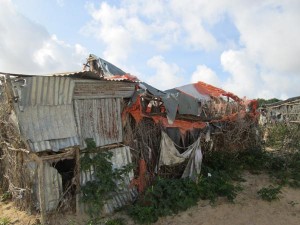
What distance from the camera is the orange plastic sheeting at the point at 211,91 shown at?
524 inches

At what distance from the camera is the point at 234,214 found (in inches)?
343

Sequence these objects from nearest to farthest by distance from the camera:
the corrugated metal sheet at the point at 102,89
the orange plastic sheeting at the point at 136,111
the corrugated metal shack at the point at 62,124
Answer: the corrugated metal shack at the point at 62,124, the corrugated metal sheet at the point at 102,89, the orange plastic sheeting at the point at 136,111

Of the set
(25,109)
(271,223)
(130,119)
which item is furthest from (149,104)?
(271,223)

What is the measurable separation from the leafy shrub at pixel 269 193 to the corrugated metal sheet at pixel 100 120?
487 centimetres

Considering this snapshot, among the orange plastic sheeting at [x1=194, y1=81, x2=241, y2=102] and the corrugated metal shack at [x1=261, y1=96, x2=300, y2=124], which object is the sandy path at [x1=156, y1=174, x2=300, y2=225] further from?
the corrugated metal shack at [x1=261, y1=96, x2=300, y2=124]

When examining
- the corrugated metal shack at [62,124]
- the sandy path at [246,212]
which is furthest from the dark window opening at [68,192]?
the sandy path at [246,212]

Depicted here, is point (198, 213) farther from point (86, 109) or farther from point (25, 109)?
point (25, 109)

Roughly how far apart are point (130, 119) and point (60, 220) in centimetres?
319

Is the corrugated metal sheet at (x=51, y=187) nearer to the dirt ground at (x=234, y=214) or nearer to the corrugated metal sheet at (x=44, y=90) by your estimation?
the dirt ground at (x=234, y=214)

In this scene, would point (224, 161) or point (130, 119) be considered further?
point (224, 161)

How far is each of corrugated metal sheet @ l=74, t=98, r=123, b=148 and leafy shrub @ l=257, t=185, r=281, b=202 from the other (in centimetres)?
487

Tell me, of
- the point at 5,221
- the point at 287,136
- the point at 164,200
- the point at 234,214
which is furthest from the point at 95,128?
the point at 287,136

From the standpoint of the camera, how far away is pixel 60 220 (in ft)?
23.9

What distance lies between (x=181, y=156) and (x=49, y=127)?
4.38 metres
